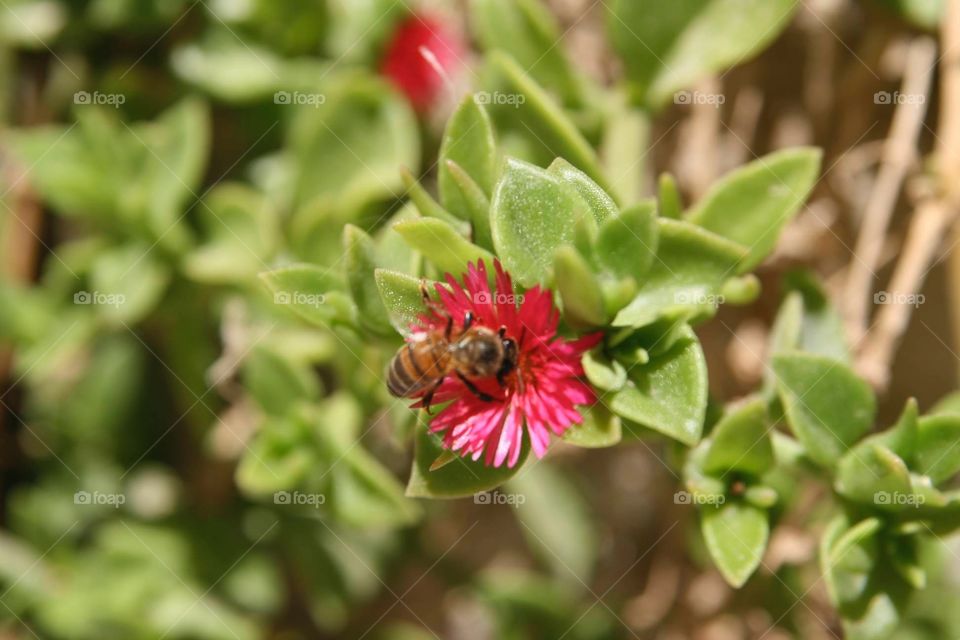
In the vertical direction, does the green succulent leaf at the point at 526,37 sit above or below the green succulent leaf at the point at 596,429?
above

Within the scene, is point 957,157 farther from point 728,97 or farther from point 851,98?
point 728,97

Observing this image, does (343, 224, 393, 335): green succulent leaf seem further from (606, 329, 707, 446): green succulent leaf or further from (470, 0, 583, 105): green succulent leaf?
(470, 0, 583, 105): green succulent leaf

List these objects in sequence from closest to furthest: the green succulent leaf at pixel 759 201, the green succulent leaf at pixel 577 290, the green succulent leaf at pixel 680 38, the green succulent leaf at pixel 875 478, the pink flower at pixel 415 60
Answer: the green succulent leaf at pixel 577 290
the green succulent leaf at pixel 875 478
the green succulent leaf at pixel 759 201
the green succulent leaf at pixel 680 38
the pink flower at pixel 415 60

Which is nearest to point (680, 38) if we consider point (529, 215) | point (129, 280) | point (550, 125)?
point (550, 125)

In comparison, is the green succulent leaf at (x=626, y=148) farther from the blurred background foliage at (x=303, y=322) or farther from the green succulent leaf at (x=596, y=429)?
the green succulent leaf at (x=596, y=429)

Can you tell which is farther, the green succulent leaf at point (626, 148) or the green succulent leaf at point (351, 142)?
the green succulent leaf at point (351, 142)

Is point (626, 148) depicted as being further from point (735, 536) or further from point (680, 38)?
point (735, 536)

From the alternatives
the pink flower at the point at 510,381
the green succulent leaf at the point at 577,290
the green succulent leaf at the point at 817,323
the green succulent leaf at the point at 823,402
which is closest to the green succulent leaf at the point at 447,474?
the pink flower at the point at 510,381
